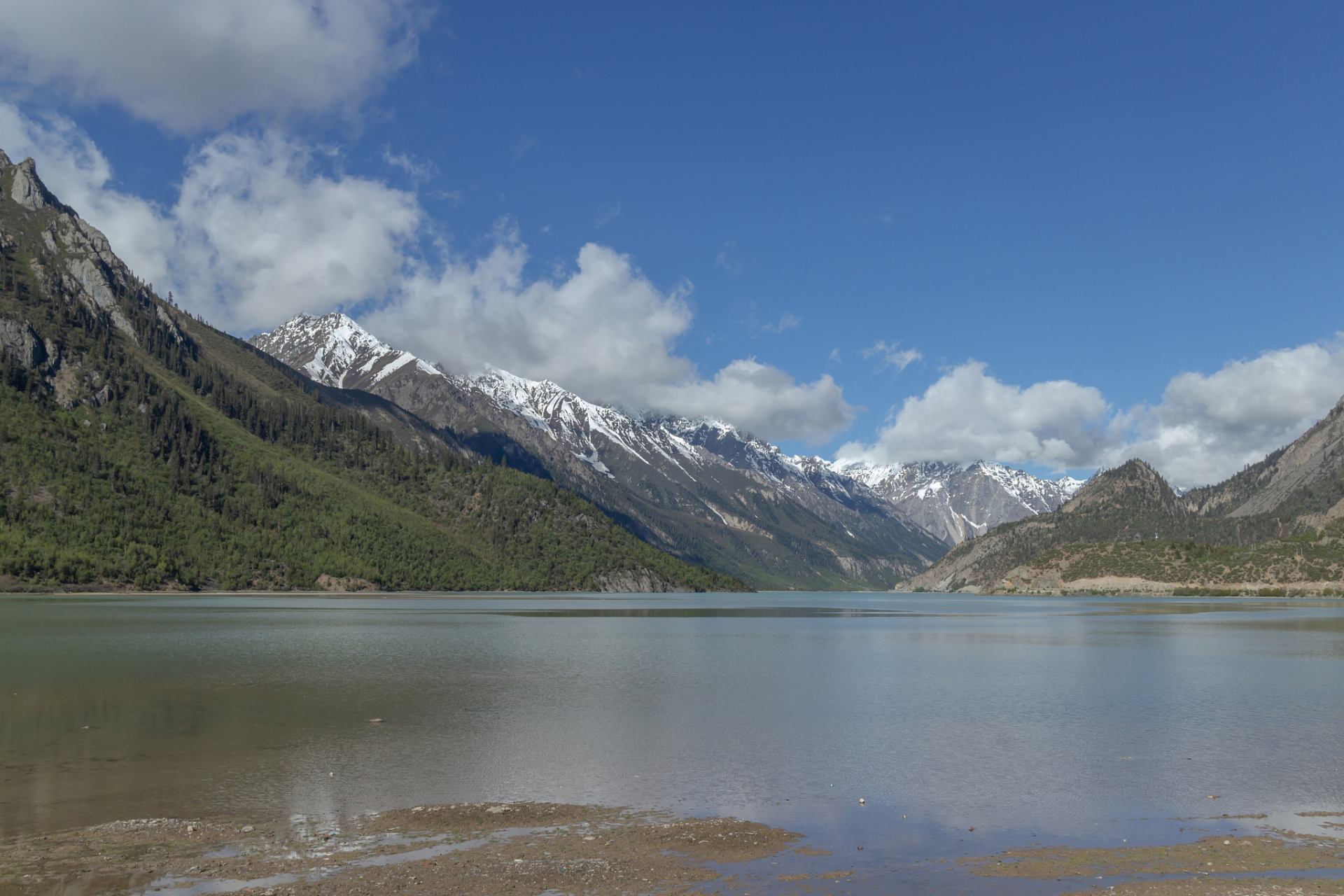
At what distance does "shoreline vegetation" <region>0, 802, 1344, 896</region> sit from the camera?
20797 mm

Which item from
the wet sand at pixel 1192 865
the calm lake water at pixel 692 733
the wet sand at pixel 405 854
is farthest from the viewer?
the calm lake water at pixel 692 733

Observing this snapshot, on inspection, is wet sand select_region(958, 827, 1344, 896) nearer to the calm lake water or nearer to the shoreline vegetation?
the shoreline vegetation

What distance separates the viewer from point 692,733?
137ft

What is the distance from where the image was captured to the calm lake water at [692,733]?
28.7 meters

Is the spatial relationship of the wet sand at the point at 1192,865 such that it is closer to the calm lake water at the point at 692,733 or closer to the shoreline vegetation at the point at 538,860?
the shoreline vegetation at the point at 538,860

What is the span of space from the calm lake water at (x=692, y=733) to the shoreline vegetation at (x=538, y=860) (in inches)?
66.5

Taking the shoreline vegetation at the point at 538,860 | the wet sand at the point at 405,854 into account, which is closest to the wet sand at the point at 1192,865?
the shoreline vegetation at the point at 538,860

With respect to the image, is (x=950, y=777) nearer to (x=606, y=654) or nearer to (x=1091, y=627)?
(x=606, y=654)

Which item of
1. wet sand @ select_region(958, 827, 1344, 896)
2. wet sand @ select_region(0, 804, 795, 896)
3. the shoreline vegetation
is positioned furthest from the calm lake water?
wet sand @ select_region(0, 804, 795, 896)

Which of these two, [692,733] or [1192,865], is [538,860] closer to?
[1192,865]

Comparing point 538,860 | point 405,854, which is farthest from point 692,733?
point 405,854

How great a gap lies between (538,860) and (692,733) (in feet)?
63.9

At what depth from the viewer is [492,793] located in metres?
30.2

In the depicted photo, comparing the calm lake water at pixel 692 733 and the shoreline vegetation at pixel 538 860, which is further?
the calm lake water at pixel 692 733
